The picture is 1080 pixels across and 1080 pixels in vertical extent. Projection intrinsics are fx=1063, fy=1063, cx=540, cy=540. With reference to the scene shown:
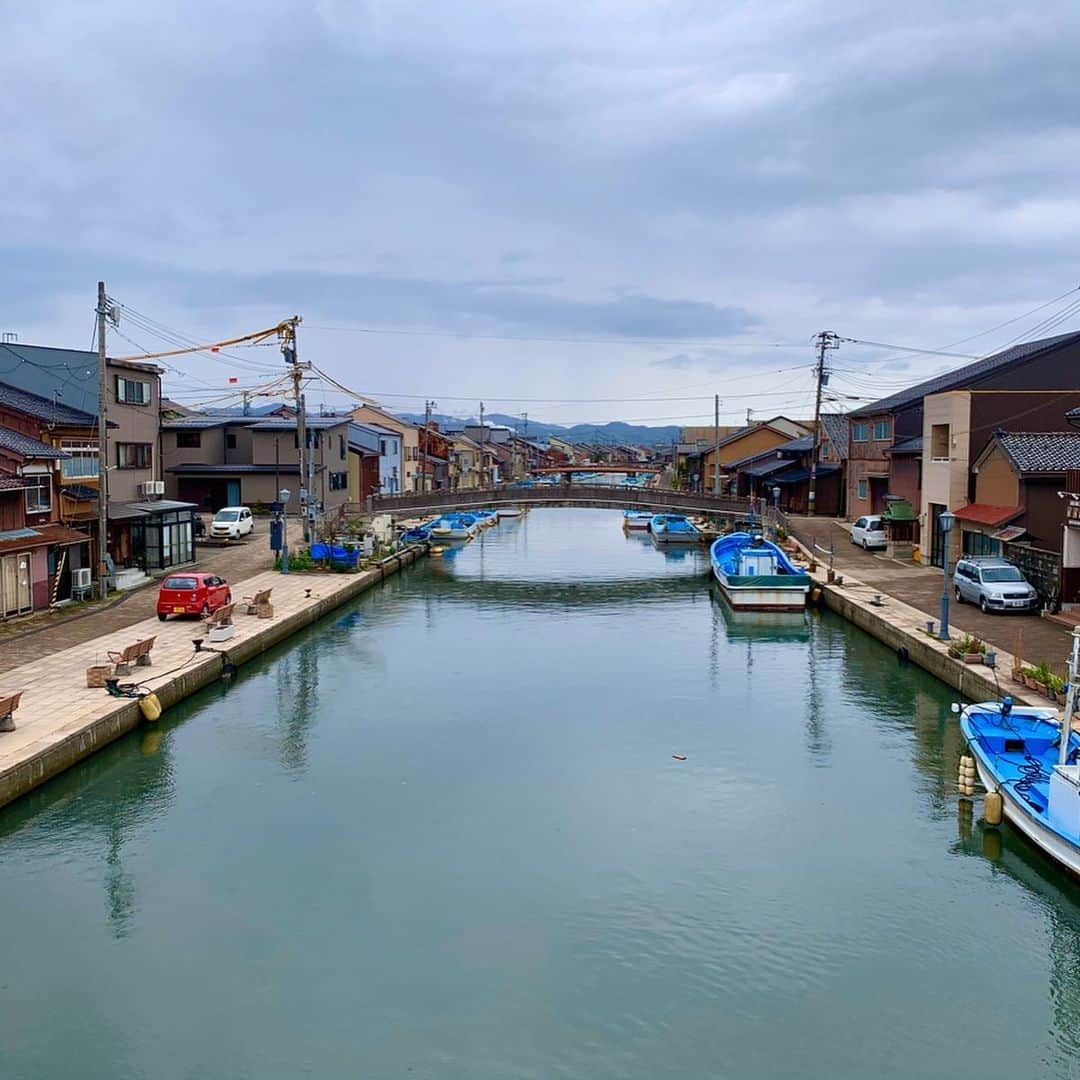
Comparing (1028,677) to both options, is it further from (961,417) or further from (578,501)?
(578,501)

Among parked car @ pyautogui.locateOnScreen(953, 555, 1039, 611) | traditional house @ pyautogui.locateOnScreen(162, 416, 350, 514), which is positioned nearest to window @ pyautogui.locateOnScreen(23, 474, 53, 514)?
parked car @ pyautogui.locateOnScreen(953, 555, 1039, 611)

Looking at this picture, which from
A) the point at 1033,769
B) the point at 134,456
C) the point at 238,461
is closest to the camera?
the point at 1033,769

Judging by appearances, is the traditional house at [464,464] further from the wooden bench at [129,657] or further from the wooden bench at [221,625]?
the wooden bench at [129,657]

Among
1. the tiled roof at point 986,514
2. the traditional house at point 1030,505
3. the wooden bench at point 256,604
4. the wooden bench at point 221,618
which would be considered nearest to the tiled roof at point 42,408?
the wooden bench at point 256,604

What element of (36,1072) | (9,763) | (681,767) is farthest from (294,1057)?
(681,767)

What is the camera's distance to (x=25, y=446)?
28.6 meters

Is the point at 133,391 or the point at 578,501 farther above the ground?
the point at 133,391

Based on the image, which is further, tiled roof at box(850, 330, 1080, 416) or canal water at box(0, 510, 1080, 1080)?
tiled roof at box(850, 330, 1080, 416)

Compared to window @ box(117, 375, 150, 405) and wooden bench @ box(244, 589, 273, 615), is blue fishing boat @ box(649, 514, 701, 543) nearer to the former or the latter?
window @ box(117, 375, 150, 405)

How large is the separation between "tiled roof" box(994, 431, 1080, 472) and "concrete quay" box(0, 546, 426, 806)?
22.2 m

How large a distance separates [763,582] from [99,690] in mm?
23334

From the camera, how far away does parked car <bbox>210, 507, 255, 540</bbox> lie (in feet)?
151

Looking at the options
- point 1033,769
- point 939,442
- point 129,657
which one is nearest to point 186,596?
point 129,657

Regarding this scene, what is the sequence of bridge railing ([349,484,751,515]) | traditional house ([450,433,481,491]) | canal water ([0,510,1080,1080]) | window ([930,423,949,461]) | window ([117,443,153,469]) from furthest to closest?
1. traditional house ([450,433,481,491])
2. bridge railing ([349,484,751,515])
3. window ([930,423,949,461])
4. window ([117,443,153,469])
5. canal water ([0,510,1080,1080])
